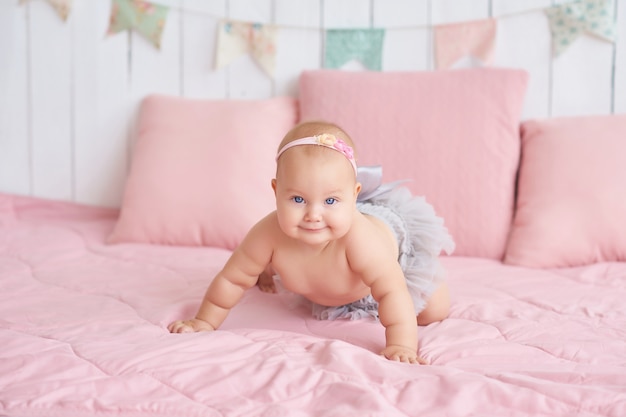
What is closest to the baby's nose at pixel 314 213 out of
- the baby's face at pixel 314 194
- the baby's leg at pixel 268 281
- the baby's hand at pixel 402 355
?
the baby's face at pixel 314 194

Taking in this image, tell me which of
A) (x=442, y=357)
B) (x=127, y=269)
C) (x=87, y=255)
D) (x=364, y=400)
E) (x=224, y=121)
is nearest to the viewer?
(x=364, y=400)

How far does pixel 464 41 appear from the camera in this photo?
2.06m

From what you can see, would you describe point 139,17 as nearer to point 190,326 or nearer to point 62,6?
point 62,6

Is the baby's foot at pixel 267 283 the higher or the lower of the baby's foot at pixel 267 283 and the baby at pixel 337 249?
the lower

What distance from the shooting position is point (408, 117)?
1.86 meters

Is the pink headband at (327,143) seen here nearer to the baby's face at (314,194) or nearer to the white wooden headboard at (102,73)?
the baby's face at (314,194)

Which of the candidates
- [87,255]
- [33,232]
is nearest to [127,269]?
[87,255]

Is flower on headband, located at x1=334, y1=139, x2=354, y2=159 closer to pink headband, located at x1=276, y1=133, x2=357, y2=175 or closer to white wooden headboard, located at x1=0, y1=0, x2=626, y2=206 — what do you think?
pink headband, located at x1=276, y1=133, x2=357, y2=175

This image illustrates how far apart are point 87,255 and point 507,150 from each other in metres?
1.17

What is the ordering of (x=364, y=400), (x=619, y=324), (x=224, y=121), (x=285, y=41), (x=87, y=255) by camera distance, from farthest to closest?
(x=285, y=41)
(x=224, y=121)
(x=87, y=255)
(x=619, y=324)
(x=364, y=400)

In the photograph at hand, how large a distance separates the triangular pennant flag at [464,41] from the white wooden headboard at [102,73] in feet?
0.51

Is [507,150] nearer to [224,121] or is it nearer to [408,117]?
[408,117]

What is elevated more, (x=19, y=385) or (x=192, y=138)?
(x=192, y=138)

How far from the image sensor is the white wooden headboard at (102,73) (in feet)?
7.14
